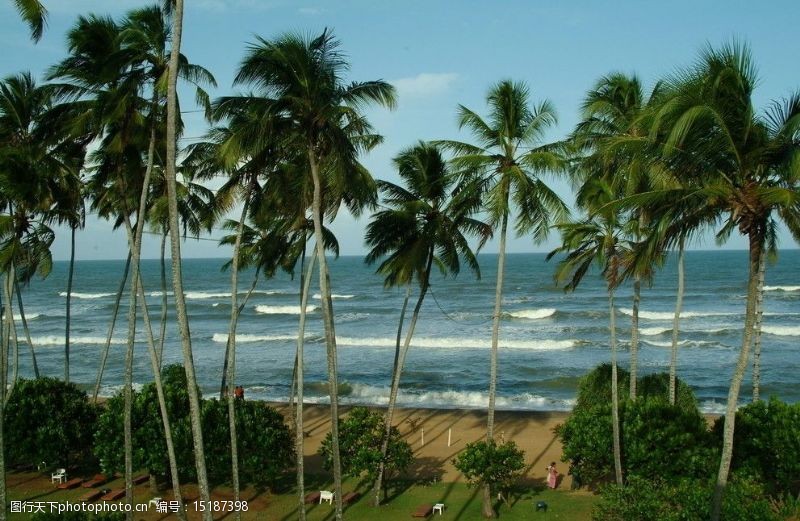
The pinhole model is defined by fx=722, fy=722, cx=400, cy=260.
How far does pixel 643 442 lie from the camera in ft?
50.3

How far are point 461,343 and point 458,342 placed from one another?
0.47 metres

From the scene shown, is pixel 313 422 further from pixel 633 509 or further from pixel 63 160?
pixel 633 509

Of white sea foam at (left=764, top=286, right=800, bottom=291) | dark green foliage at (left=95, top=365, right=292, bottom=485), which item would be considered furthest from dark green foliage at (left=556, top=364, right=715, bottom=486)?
white sea foam at (left=764, top=286, right=800, bottom=291)

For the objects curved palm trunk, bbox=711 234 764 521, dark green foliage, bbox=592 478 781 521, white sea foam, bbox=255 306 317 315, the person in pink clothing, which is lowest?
white sea foam, bbox=255 306 317 315

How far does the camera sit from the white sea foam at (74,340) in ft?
Result: 171

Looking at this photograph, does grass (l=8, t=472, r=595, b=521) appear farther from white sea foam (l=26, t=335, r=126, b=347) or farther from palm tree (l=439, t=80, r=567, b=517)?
white sea foam (l=26, t=335, r=126, b=347)

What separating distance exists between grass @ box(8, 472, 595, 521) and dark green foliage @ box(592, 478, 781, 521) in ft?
14.3

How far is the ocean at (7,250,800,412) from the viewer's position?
3509 centimetres

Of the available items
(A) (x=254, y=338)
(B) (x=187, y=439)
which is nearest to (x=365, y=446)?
(B) (x=187, y=439)

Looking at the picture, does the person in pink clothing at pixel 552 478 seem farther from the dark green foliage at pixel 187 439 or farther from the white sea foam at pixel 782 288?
the white sea foam at pixel 782 288

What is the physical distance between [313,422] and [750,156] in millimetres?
19101

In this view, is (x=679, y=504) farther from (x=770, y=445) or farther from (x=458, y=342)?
(x=458, y=342)

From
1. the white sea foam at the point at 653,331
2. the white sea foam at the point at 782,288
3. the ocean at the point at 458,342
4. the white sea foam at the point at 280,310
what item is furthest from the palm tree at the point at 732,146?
the white sea foam at the point at 782,288

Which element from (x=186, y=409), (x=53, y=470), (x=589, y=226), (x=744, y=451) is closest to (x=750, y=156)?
(x=589, y=226)
